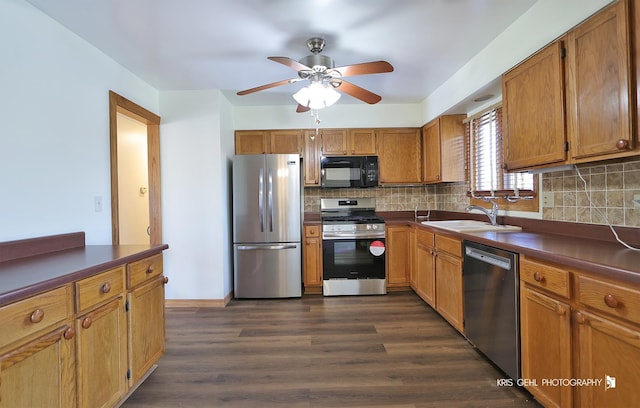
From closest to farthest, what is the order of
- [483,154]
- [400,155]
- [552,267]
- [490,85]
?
[552,267] → [490,85] → [483,154] → [400,155]

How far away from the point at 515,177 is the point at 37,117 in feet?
11.6

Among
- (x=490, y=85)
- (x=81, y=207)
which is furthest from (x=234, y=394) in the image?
(x=490, y=85)

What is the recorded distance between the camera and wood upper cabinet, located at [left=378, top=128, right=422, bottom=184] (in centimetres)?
375

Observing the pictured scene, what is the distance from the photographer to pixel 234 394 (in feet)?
5.69

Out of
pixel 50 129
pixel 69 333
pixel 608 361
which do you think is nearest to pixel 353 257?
pixel 608 361

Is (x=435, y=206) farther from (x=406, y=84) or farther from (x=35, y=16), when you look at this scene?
(x=35, y=16)

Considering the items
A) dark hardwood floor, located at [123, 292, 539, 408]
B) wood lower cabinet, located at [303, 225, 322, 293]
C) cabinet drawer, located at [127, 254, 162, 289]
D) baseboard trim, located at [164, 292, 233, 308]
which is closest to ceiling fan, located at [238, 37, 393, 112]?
cabinet drawer, located at [127, 254, 162, 289]

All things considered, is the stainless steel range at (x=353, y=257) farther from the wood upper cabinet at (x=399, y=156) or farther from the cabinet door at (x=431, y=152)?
the cabinet door at (x=431, y=152)

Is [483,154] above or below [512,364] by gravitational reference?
above

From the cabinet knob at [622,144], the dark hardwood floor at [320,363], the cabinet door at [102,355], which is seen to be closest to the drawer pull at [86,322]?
the cabinet door at [102,355]

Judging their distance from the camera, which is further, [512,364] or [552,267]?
[512,364]

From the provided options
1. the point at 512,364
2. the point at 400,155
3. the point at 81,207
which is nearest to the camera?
the point at 512,364

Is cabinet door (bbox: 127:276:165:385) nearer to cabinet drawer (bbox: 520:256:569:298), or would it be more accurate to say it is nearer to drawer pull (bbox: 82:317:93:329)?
drawer pull (bbox: 82:317:93:329)

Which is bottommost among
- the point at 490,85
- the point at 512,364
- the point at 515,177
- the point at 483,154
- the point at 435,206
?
the point at 512,364
